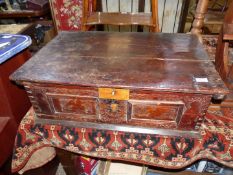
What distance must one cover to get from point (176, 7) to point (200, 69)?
1452mm

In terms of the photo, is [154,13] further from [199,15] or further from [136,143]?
[136,143]

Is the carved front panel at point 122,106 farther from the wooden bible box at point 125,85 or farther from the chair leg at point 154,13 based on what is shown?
the chair leg at point 154,13

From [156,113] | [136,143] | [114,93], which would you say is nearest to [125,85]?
[114,93]

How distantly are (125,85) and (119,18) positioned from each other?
2.04 ft

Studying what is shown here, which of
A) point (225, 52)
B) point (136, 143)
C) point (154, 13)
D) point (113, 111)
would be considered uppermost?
point (154, 13)

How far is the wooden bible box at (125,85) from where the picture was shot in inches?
24.7

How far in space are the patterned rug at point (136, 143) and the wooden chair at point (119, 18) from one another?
60 centimetres

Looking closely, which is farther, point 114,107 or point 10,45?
point 10,45

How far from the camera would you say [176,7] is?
1.90m

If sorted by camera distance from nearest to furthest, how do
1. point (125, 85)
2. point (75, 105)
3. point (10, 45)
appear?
point (125, 85), point (75, 105), point (10, 45)

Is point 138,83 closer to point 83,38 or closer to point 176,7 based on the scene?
point 83,38

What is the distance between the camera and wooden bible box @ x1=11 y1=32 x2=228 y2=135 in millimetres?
628

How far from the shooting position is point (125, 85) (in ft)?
2.03

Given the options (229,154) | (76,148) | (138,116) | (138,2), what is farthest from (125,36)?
(138,2)
